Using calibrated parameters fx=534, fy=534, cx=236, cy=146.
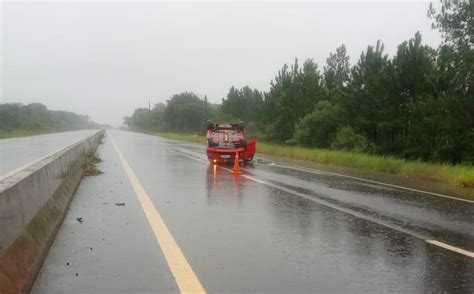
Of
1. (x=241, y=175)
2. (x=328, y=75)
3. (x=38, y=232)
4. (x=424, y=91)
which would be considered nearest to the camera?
(x=38, y=232)

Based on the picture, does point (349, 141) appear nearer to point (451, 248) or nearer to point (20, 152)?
point (20, 152)

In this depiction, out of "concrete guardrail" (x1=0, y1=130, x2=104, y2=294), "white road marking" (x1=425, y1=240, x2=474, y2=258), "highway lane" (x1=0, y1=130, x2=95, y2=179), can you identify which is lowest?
"highway lane" (x1=0, y1=130, x2=95, y2=179)

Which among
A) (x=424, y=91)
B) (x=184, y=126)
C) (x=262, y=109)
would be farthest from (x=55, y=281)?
(x=184, y=126)

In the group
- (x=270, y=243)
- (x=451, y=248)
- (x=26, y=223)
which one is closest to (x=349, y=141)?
(x=451, y=248)

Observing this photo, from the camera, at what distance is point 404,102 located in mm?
27109

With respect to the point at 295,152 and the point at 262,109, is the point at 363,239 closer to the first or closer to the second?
the point at 295,152

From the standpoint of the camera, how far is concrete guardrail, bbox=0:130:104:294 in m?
5.23

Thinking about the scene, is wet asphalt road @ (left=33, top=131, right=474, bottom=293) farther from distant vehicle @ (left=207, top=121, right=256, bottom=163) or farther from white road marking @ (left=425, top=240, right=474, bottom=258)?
distant vehicle @ (left=207, top=121, right=256, bottom=163)

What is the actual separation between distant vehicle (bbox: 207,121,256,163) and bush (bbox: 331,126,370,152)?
25.4ft

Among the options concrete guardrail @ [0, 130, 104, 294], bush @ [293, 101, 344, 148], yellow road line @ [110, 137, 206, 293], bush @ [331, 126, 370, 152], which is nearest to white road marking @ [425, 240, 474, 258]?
yellow road line @ [110, 137, 206, 293]

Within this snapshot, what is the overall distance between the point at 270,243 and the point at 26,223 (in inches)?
128

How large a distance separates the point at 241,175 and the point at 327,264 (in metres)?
12.6

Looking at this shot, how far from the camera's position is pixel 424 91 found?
25.7 meters

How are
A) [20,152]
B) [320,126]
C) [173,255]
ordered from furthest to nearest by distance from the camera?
1. [320,126]
2. [20,152]
3. [173,255]
